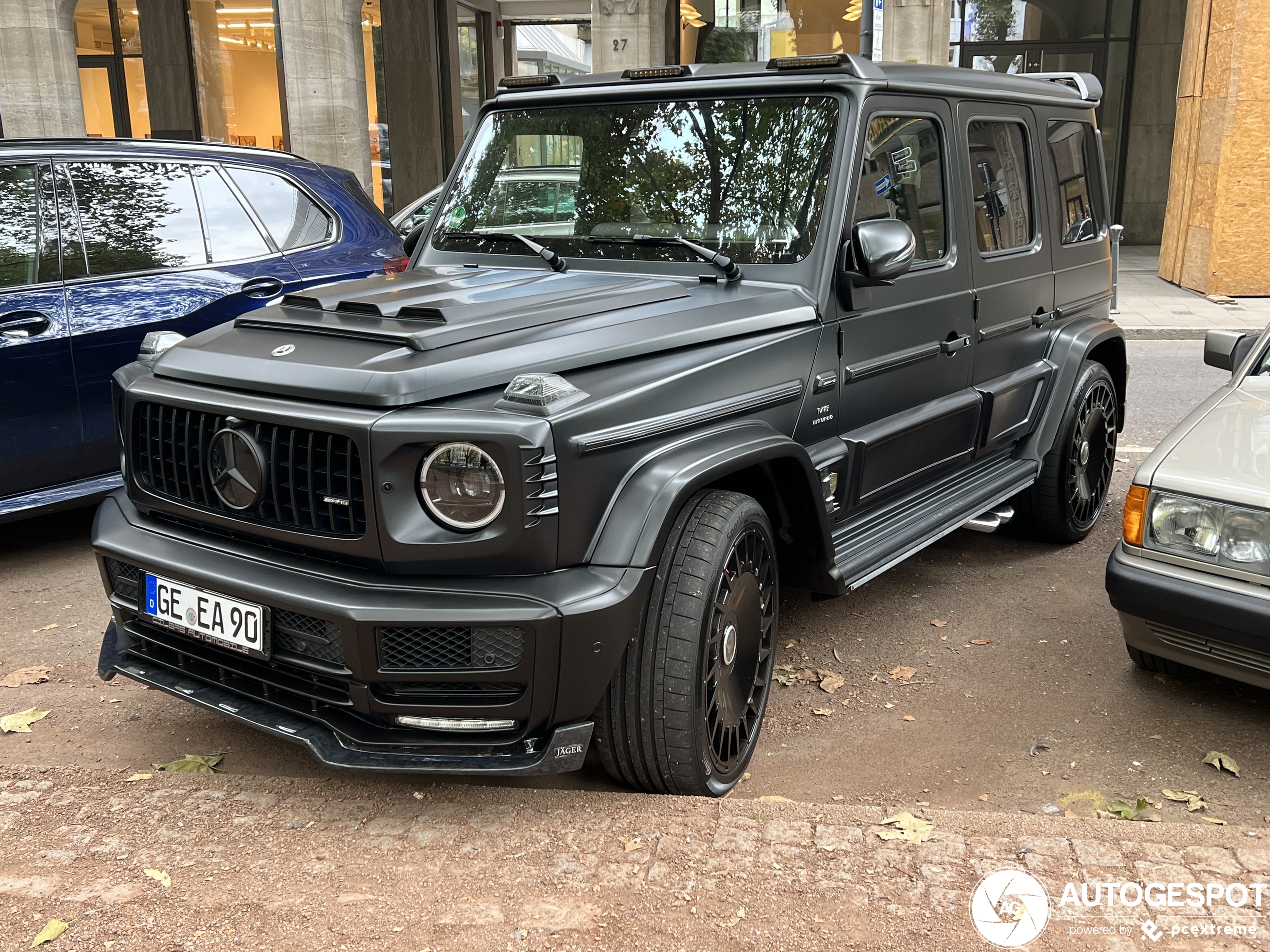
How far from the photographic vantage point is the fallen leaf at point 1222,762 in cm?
353

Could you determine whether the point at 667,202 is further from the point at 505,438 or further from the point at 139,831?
the point at 139,831

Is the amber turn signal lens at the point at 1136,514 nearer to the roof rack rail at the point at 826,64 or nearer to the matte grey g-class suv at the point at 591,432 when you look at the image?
the matte grey g-class suv at the point at 591,432

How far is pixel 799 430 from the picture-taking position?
364cm

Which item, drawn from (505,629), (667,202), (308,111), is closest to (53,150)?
(667,202)

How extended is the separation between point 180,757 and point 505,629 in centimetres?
150

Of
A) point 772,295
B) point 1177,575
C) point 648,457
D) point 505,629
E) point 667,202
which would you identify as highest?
point 667,202

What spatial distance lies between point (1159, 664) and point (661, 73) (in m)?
2.76

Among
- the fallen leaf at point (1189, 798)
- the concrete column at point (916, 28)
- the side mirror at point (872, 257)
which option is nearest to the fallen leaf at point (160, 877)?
the side mirror at point (872, 257)

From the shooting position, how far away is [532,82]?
14.2ft

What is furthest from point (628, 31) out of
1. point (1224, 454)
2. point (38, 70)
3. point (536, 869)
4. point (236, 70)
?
point (536, 869)

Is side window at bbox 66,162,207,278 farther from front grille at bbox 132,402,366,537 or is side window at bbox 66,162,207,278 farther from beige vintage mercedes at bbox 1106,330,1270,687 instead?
beige vintage mercedes at bbox 1106,330,1270,687

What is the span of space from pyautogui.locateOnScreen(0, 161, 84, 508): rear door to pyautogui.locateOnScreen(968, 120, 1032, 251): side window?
401 centimetres

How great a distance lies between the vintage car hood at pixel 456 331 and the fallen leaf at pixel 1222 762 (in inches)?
73.1

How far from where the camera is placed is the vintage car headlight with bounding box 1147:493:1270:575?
346cm
